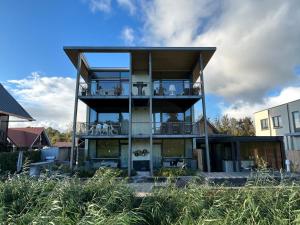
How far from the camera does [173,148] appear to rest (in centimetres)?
1809

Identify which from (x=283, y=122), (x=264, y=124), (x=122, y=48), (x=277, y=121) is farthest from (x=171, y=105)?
(x=264, y=124)

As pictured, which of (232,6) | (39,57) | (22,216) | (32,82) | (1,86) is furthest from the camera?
(32,82)

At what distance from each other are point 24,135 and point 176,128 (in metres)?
26.7

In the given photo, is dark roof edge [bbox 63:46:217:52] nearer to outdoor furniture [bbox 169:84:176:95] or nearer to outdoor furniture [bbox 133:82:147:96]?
outdoor furniture [bbox 169:84:176:95]

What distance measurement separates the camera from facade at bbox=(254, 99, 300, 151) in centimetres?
2306

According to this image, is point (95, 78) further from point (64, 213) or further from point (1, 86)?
point (64, 213)

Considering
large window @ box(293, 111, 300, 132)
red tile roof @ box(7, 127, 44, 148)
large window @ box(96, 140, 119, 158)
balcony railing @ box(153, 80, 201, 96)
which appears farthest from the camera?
red tile roof @ box(7, 127, 44, 148)

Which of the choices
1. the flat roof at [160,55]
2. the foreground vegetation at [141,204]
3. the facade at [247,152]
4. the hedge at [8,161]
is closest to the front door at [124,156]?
the facade at [247,152]

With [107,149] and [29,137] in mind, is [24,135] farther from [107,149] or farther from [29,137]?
[107,149]

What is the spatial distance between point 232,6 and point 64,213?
11.7m

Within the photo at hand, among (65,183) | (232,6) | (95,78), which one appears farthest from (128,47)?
(65,183)

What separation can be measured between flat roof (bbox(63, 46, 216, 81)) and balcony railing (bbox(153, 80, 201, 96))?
1581mm

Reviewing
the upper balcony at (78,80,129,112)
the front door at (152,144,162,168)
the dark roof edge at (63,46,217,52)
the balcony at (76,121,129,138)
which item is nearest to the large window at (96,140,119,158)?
the balcony at (76,121,129,138)

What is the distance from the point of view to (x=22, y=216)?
443 cm
